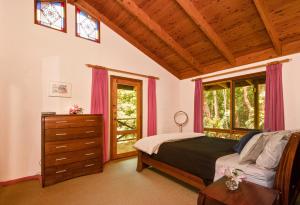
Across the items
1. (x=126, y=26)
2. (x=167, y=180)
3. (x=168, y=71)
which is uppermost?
(x=126, y=26)

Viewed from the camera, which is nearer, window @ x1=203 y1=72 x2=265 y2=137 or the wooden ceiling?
the wooden ceiling

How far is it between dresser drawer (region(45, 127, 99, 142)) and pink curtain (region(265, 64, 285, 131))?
3485mm

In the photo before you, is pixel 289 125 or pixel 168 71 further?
pixel 168 71

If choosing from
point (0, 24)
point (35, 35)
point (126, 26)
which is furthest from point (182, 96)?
point (0, 24)

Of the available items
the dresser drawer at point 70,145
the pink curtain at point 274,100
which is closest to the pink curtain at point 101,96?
the dresser drawer at point 70,145

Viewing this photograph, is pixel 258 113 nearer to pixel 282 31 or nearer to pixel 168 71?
pixel 282 31

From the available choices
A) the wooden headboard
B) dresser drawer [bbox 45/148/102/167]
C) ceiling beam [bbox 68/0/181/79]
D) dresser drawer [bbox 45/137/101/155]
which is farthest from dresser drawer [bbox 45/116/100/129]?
the wooden headboard

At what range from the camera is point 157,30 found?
3.67 m

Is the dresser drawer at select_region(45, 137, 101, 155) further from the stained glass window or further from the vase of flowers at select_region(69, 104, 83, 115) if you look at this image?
the stained glass window

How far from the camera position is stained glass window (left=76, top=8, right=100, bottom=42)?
12.0 feet

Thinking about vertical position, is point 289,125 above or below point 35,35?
below

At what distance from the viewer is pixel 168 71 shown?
17.5ft

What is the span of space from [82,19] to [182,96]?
11.8 ft

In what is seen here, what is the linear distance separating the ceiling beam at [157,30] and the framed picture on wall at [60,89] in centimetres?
201
